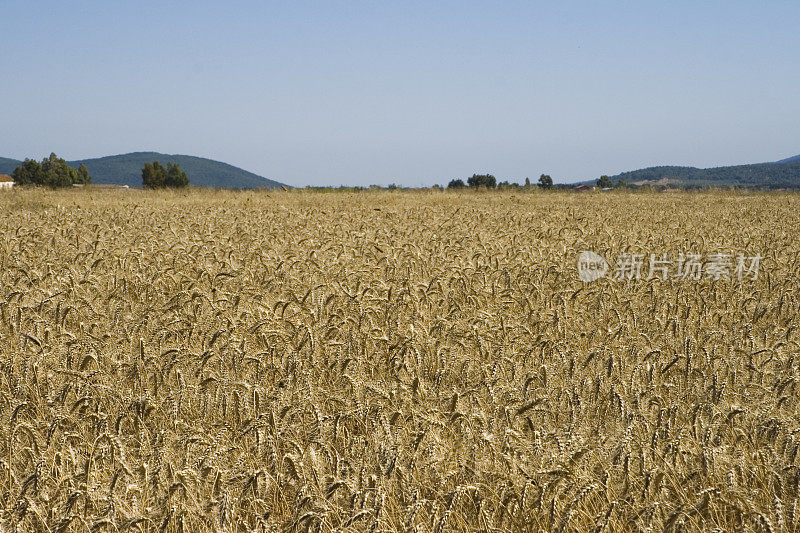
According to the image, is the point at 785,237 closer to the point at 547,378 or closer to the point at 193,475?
the point at 547,378

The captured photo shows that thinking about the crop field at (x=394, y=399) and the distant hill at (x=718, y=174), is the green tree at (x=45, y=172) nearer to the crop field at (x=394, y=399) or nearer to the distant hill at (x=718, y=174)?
the distant hill at (x=718, y=174)

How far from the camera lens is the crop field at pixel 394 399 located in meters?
2.39

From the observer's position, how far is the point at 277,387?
364cm

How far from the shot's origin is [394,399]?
10.5 feet

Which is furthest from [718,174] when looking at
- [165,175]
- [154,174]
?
[154,174]

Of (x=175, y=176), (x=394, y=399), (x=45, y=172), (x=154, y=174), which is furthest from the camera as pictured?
(x=45, y=172)

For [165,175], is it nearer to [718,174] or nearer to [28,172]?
[28,172]

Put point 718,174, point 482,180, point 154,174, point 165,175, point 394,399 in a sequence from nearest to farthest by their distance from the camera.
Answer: point 394,399
point 482,180
point 154,174
point 165,175
point 718,174

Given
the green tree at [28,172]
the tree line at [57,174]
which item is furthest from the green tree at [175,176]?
the green tree at [28,172]

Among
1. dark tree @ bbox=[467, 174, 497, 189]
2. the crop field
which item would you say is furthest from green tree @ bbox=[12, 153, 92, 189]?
the crop field

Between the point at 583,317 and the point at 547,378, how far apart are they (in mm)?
1756

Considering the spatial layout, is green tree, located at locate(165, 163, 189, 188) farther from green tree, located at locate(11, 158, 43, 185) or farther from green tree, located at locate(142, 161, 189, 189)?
green tree, located at locate(11, 158, 43, 185)

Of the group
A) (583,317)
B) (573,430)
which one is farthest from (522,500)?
(583,317)

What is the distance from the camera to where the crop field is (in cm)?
239
